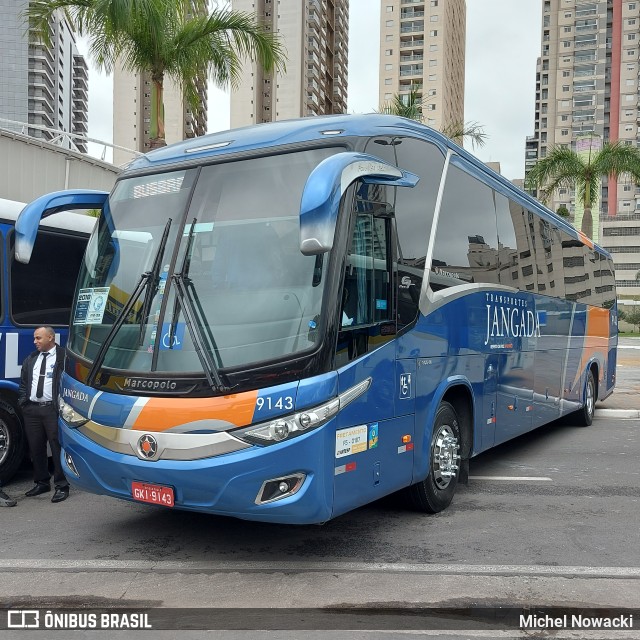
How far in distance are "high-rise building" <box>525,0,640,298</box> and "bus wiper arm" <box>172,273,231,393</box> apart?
340ft

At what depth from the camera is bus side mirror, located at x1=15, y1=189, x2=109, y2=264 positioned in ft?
18.6

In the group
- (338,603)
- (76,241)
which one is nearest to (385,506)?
(338,603)

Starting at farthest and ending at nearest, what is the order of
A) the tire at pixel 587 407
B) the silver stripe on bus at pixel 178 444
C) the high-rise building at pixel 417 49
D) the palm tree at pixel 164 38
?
the high-rise building at pixel 417 49
the palm tree at pixel 164 38
the tire at pixel 587 407
the silver stripe on bus at pixel 178 444

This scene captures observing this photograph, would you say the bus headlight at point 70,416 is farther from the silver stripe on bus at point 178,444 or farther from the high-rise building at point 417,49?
the high-rise building at point 417,49

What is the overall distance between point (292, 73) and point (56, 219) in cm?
9540

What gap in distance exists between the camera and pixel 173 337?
4992mm

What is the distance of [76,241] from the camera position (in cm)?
871

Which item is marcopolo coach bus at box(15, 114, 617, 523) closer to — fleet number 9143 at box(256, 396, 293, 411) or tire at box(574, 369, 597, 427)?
fleet number 9143 at box(256, 396, 293, 411)

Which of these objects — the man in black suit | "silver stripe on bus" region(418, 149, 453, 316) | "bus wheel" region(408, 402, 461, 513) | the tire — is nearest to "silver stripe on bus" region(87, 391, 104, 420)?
the man in black suit

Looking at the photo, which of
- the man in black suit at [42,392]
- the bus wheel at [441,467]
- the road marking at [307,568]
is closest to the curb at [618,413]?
the bus wheel at [441,467]

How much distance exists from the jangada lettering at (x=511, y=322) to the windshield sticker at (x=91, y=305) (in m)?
3.81

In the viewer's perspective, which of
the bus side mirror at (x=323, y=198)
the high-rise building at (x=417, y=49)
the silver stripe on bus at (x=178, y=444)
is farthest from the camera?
the high-rise building at (x=417, y=49)

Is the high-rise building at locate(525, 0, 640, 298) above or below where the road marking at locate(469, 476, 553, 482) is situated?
above

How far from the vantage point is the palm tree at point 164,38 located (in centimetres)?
1461
